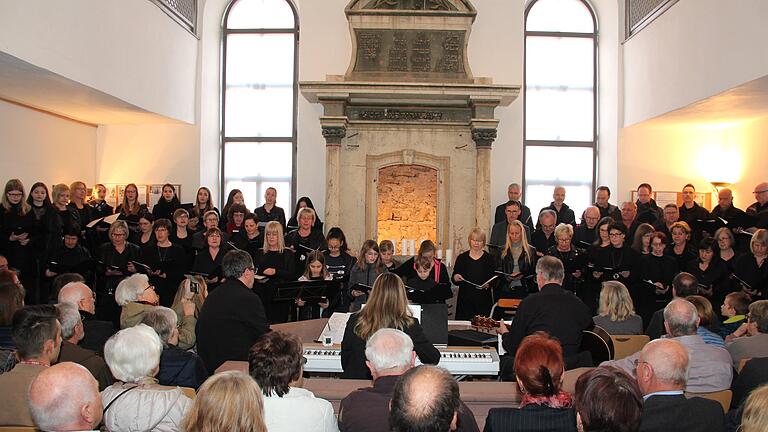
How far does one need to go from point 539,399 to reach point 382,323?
5.74 ft

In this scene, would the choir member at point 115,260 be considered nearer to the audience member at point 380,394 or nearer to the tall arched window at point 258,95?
the audience member at point 380,394

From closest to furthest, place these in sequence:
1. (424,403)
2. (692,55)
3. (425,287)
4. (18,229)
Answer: (424,403) < (425,287) < (18,229) < (692,55)

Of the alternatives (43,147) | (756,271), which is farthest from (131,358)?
(43,147)

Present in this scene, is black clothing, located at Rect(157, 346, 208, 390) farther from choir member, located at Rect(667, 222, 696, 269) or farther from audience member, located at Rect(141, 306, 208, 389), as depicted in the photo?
choir member, located at Rect(667, 222, 696, 269)

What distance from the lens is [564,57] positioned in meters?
14.9

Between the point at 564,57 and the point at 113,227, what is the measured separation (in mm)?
9718

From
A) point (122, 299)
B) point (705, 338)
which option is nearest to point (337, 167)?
point (122, 299)

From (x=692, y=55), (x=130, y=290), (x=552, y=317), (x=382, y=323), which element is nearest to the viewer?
(x=382, y=323)

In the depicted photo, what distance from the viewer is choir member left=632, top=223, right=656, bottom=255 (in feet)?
29.8

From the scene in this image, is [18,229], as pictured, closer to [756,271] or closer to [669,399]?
[669,399]

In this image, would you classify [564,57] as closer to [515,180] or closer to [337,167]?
[515,180]

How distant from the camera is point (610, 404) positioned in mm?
2812

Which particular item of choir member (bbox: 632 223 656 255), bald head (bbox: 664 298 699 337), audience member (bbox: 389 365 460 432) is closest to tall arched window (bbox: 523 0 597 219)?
choir member (bbox: 632 223 656 255)

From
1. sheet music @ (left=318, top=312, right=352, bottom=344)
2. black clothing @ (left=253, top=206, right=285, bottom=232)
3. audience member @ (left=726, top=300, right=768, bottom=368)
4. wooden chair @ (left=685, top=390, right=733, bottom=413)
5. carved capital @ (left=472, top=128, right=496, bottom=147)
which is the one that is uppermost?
carved capital @ (left=472, top=128, right=496, bottom=147)
